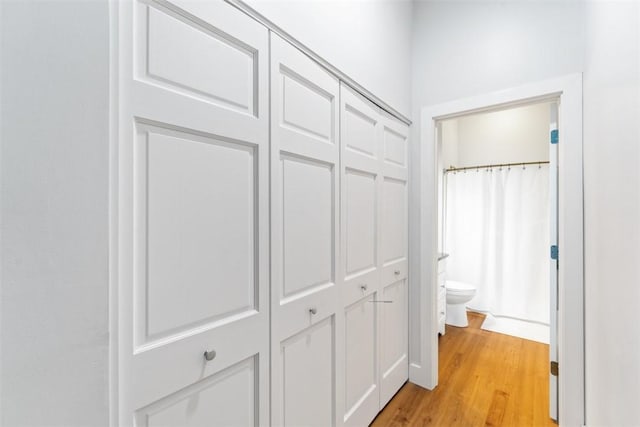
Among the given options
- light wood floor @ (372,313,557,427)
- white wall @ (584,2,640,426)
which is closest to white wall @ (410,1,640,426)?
white wall @ (584,2,640,426)

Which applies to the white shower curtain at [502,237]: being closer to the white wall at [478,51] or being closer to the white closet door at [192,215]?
the white wall at [478,51]

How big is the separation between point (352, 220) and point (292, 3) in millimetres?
981

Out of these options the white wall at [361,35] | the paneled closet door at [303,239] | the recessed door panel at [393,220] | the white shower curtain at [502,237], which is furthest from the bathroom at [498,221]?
the paneled closet door at [303,239]

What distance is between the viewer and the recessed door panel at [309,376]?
114 cm

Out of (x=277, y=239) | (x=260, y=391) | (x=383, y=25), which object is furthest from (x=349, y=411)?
(x=383, y=25)

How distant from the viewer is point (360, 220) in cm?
159

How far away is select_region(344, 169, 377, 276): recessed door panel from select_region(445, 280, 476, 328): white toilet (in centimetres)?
177

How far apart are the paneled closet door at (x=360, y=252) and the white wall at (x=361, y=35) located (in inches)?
6.7

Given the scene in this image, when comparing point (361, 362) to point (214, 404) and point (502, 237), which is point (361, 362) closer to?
point (214, 404)

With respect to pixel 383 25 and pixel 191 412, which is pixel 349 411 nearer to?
pixel 191 412

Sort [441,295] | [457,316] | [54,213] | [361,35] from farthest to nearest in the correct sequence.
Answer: [457,316] → [441,295] → [361,35] → [54,213]

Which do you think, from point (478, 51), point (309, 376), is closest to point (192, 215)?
point (309, 376)

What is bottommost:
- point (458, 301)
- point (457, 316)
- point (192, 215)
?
point (457, 316)

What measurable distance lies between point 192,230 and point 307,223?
0.51 m
